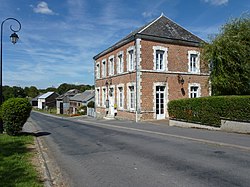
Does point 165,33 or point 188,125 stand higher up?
point 165,33

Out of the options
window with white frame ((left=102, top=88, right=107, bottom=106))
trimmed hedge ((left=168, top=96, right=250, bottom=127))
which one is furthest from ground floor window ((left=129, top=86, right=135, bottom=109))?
window with white frame ((left=102, top=88, right=107, bottom=106))

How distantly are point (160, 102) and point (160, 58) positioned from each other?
3759 mm

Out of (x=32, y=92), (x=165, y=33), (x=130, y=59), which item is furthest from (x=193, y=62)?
(x=32, y=92)

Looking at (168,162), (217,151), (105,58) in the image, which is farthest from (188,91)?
(168,162)

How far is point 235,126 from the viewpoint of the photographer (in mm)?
12891

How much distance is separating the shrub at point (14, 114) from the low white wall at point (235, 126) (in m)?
9.65

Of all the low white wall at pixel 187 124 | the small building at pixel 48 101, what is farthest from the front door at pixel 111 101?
the small building at pixel 48 101

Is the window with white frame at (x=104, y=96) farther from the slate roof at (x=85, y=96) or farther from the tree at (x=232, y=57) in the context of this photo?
the slate roof at (x=85, y=96)

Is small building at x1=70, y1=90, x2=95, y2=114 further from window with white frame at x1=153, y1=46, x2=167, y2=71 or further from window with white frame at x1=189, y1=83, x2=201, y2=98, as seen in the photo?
window with white frame at x1=153, y1=46, x2=167, y2=71

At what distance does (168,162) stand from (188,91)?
17.5 m

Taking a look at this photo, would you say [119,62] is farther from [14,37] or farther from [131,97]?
[14,37]

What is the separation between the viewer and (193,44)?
78.5 feet

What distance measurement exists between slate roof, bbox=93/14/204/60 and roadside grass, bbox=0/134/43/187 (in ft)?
47.8

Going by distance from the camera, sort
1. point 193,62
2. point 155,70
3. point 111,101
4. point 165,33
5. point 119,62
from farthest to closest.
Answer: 1. point 111,101
2. point 119,62
3. point 193,62
4. point 165,33
5. point 155,70
